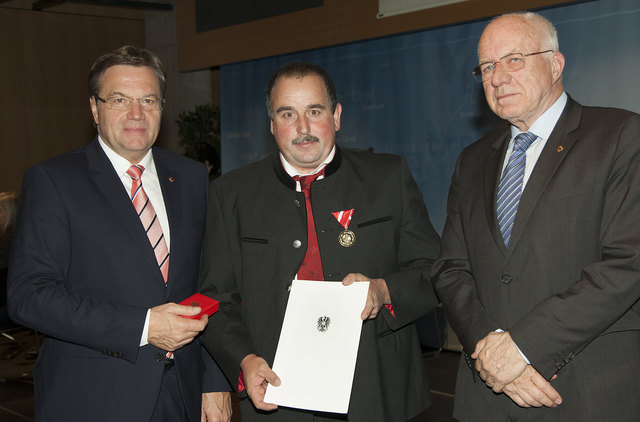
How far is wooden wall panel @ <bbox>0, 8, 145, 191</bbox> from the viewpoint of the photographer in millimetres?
10523

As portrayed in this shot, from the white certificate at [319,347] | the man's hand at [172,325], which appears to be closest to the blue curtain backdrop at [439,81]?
the white certificate at [319,347]

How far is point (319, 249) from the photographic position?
2.51 meters

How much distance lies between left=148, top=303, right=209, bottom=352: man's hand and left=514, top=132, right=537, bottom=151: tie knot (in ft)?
4.34

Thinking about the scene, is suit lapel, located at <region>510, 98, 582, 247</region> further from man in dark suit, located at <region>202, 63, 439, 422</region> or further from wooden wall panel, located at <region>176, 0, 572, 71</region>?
wooden wall panel, located at <region>176, 0, 572, 71</region>

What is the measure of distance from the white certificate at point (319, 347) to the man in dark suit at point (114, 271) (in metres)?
0.37

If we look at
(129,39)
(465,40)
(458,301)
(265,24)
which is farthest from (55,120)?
(458,301)

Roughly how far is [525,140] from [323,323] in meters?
0.99

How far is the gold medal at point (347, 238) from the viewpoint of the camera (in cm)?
250

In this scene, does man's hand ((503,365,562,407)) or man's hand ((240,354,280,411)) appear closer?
man's hand ((503,365,562,407))

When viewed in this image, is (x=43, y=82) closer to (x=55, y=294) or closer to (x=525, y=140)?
(x=55, y=294)

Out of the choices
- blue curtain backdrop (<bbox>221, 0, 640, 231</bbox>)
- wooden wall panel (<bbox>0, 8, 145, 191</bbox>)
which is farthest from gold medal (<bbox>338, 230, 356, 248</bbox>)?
wooden wall panel (<bbox>0, 8, 145, 191</bbox>)

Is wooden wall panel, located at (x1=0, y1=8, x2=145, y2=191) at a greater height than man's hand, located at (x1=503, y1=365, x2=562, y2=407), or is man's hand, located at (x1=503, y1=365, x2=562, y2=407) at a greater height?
wooden wall panel, located at (x1=0, y1=8, x2=145, y2=191)

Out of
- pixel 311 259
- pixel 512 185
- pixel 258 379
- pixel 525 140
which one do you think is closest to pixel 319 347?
pixel 258 379

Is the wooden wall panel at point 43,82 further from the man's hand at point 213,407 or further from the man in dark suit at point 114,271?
the man's hand at point 213,407
